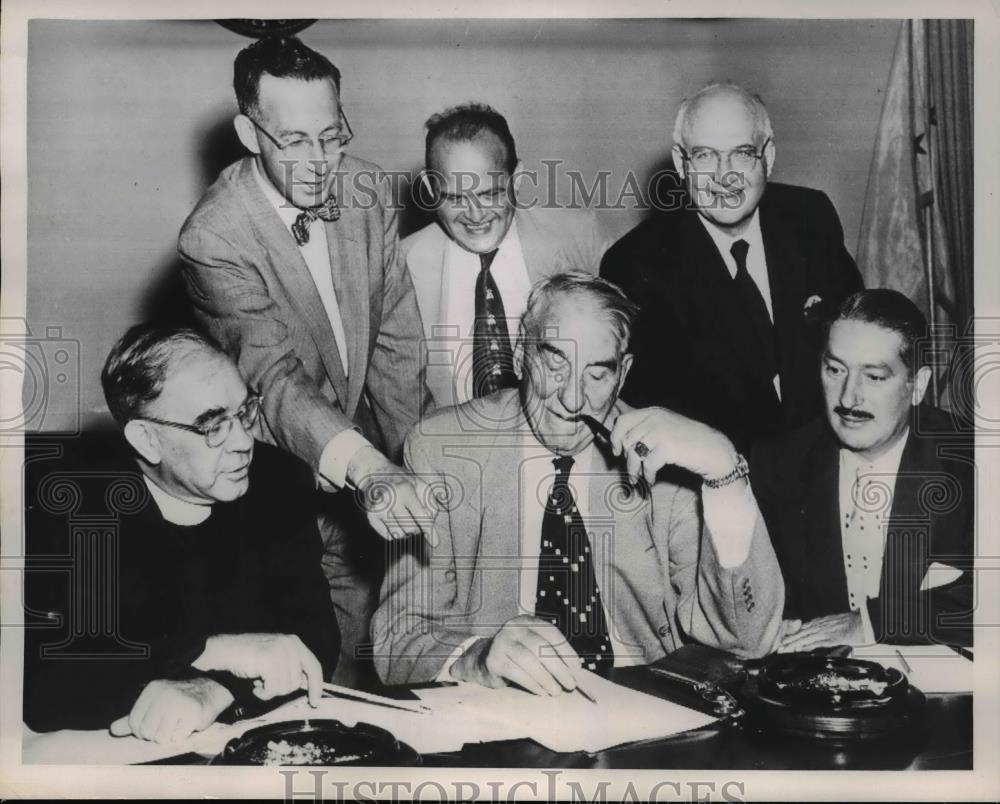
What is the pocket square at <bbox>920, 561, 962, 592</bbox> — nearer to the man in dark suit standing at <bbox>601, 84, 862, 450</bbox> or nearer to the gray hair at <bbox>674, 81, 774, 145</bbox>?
the man in dark suit standing at <bbox>601, 84, 862, 450</bbox>

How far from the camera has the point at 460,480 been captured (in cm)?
312

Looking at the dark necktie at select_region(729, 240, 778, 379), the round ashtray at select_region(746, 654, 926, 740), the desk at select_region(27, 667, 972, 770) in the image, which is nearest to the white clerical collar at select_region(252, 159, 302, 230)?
the dark necktie at select_region(729, 240, 778, 379)

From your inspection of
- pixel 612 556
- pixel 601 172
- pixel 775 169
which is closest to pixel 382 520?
pixel 612 556

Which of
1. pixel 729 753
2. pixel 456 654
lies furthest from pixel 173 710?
pixel 729 753

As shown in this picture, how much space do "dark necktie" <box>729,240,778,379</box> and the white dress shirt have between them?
595 millimetres

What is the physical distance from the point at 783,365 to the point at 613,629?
2.86 feet

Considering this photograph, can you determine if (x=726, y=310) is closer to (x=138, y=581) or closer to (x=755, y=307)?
(x=755, y=307)

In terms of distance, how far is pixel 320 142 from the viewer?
10.3 ft

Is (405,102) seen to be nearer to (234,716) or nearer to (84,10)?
(84,10)

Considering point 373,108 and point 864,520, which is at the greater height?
point 373,108

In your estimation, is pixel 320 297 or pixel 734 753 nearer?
pixel 734 753

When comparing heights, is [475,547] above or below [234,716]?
above

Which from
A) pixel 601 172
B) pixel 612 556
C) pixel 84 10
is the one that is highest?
pixel 84 10

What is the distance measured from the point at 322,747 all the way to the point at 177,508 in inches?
30.1
